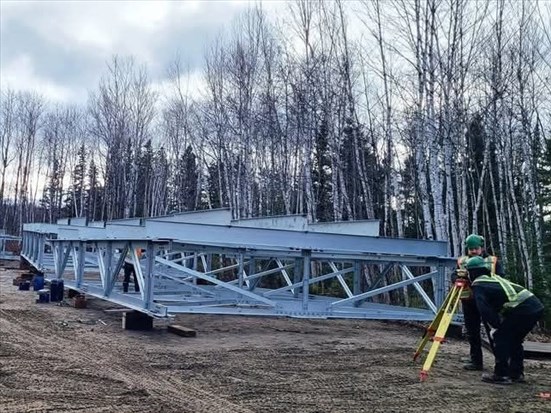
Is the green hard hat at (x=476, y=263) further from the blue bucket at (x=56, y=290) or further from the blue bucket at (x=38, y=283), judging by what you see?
the blue bucket at (x=38, y=283)

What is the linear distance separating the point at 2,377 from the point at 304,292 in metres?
4.70

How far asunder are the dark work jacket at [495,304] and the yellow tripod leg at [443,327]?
426 millimetres

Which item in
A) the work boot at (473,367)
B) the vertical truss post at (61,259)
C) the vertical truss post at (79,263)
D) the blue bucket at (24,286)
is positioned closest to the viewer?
the work boot at (473,367)

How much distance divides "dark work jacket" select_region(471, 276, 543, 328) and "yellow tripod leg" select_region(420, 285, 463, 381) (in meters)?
0.43

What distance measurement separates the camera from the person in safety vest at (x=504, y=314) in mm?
6512

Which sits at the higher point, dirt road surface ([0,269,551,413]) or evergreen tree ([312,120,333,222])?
evergreen tree ([312,120,333,222])

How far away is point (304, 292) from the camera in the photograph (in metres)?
9.36

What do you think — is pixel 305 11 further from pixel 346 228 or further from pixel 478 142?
pixel 346 228

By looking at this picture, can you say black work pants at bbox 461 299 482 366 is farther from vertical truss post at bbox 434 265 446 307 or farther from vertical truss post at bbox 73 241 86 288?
vertical truss post at bbox 73 241 86 288

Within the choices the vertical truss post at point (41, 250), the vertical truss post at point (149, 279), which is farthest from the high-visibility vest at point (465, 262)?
the vertical truss post at point (41, 250)

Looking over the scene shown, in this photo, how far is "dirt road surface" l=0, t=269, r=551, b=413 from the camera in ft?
17.4

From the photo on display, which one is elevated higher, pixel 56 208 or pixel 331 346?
pixel 56 208

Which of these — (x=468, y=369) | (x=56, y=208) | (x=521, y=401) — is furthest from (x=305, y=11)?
(x=56, y=208)

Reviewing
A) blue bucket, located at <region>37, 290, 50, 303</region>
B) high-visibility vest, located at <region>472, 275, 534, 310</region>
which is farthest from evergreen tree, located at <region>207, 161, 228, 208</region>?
high-visibility vest, located at <region>472, 275, 534, 310</region>
